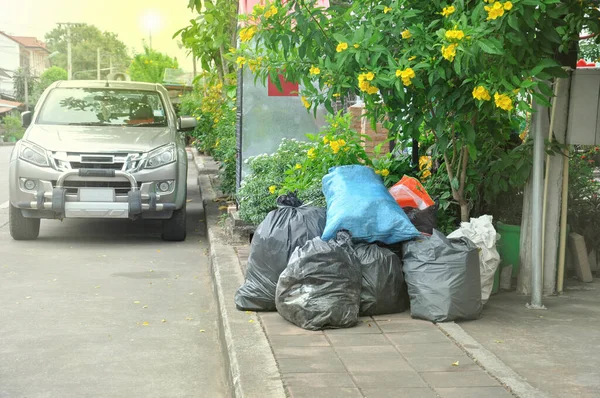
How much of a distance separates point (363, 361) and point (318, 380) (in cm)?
45

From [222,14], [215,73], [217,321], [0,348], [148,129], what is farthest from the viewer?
[215,73]

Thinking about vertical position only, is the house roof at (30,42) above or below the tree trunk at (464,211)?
above

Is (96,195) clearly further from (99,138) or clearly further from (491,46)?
(491,46)

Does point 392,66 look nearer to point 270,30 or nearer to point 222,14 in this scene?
point 270,30

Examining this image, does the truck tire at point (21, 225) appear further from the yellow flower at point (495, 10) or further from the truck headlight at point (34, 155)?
the yellow flower at point (495, 10)

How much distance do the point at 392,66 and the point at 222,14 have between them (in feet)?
24.7

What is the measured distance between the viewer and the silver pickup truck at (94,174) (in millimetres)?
9453

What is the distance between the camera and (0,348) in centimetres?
559

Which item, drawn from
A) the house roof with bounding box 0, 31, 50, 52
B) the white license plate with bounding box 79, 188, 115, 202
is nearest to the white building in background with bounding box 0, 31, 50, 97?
the house roof with bounding box 0, 31, 50, 52

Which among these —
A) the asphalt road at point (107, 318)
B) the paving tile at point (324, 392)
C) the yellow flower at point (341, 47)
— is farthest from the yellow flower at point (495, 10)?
the asphalt road at point (107, 318)

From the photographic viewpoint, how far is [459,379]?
4410 millimetres

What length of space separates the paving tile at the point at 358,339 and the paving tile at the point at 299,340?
6 centimetres

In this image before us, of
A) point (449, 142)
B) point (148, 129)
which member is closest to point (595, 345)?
point (449, 142)

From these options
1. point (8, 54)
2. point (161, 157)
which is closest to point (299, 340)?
point (161, 157)
